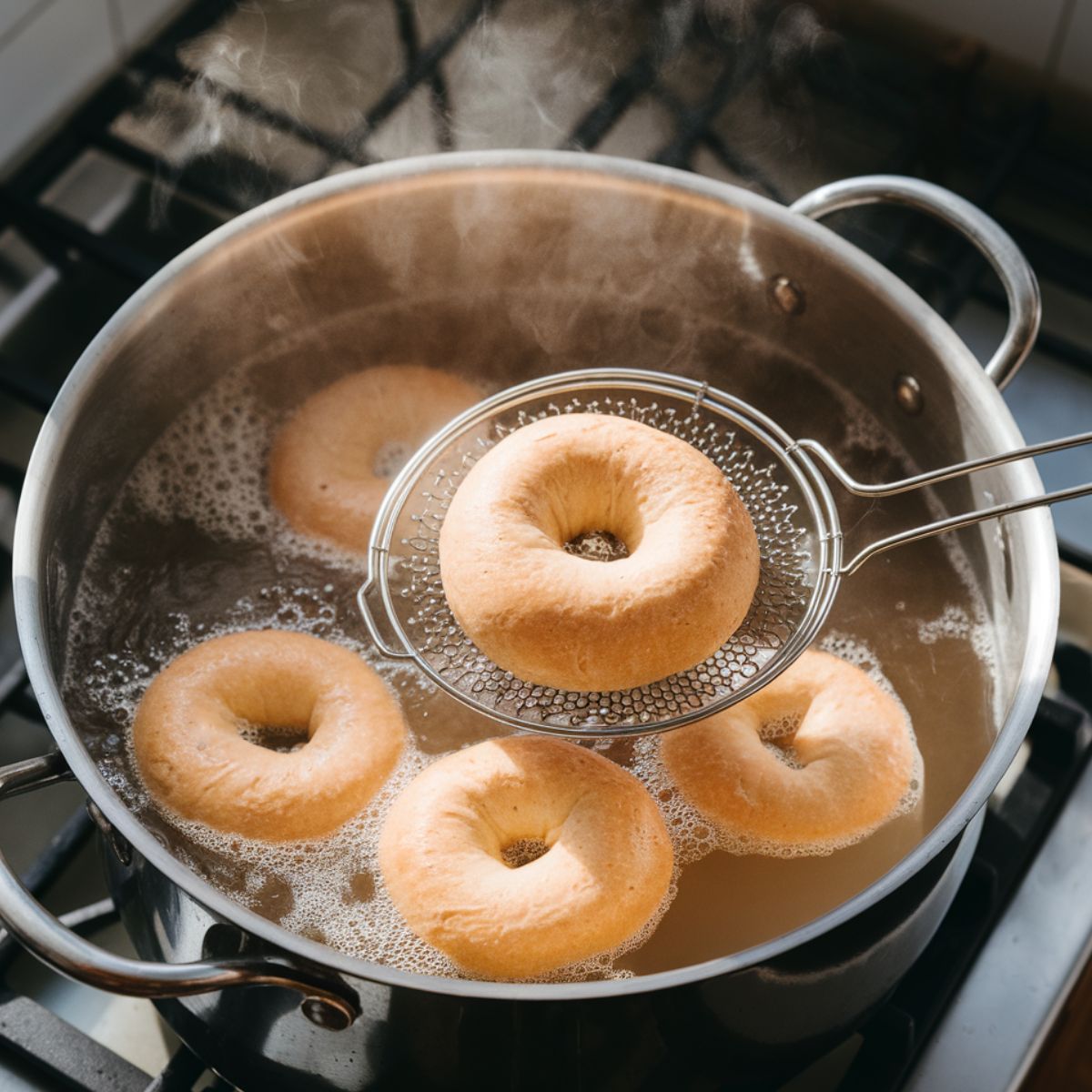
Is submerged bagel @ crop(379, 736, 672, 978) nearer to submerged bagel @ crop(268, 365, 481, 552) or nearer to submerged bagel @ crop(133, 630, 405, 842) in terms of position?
submerged bagel @ crop(133, 630, 405, 842)

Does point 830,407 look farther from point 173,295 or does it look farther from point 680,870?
point 173,295

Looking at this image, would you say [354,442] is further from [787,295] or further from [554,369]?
[787,295]

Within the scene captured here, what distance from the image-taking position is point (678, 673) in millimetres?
1030

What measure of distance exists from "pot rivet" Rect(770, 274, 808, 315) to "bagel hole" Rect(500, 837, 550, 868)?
0.61 m

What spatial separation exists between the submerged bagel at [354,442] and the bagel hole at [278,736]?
0.22 m

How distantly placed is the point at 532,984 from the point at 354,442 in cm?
71

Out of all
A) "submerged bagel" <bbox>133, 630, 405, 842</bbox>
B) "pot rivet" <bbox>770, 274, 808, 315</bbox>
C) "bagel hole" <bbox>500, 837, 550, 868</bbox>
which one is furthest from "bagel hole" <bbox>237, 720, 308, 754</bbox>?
"pot rivet" <bbox>770, 274, 808, 315</bbox>

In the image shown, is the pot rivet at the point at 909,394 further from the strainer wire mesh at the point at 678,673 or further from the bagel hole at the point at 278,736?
the bagel hole at the point at 278,736

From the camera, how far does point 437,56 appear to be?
1.56 m

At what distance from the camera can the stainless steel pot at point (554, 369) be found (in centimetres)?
78

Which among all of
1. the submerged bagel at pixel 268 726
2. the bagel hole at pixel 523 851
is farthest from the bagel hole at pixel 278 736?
the bagel hole at pixel 523 851

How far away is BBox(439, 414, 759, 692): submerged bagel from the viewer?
952 millimetres

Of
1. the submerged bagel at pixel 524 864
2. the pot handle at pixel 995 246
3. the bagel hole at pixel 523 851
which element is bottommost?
the bagel hole at pixel 523 851

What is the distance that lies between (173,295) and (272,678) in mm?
373
